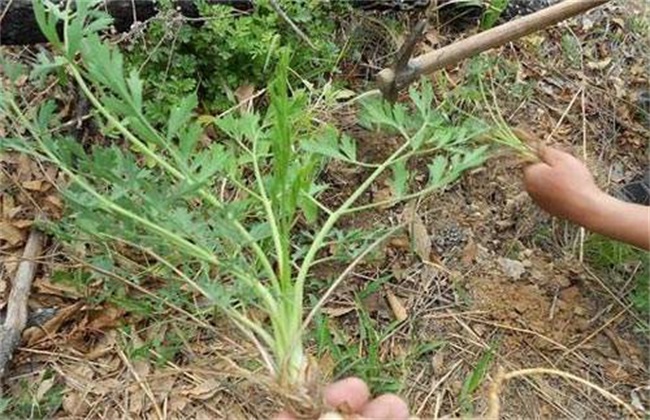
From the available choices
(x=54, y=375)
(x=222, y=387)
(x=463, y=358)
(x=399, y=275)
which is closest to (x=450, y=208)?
(x=399, y=275)

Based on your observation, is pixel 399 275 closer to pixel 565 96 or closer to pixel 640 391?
pixel 640 391

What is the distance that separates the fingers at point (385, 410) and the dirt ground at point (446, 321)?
0.25m

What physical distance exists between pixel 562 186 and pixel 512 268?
337 mm

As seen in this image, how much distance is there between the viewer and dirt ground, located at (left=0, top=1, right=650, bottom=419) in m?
1.61

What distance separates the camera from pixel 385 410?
123cm

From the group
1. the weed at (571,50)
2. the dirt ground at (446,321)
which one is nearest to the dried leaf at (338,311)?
the dirt ground at (446,321)

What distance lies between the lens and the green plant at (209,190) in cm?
125

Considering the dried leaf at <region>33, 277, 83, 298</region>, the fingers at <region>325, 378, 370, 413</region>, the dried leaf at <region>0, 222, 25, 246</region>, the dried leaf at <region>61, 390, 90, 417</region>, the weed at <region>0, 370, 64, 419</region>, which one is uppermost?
the fingers at <region>325, 378, 370, 413</region>

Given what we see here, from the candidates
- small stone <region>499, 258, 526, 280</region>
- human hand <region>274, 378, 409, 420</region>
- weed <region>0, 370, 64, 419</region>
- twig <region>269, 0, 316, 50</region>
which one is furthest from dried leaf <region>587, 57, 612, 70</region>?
weed <region>0, 370, 64, 419</region>

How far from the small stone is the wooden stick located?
44 cm

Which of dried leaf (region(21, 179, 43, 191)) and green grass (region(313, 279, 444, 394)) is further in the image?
dried leaf (region(21, 179, 43, 191))

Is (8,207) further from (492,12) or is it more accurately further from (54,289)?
(492,12)

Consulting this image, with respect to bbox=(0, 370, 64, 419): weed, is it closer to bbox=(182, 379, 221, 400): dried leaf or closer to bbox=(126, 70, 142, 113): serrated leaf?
bbox=(182, 379, 221, 400): dried leaf

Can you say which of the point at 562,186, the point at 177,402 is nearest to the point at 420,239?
the point at 562,186
